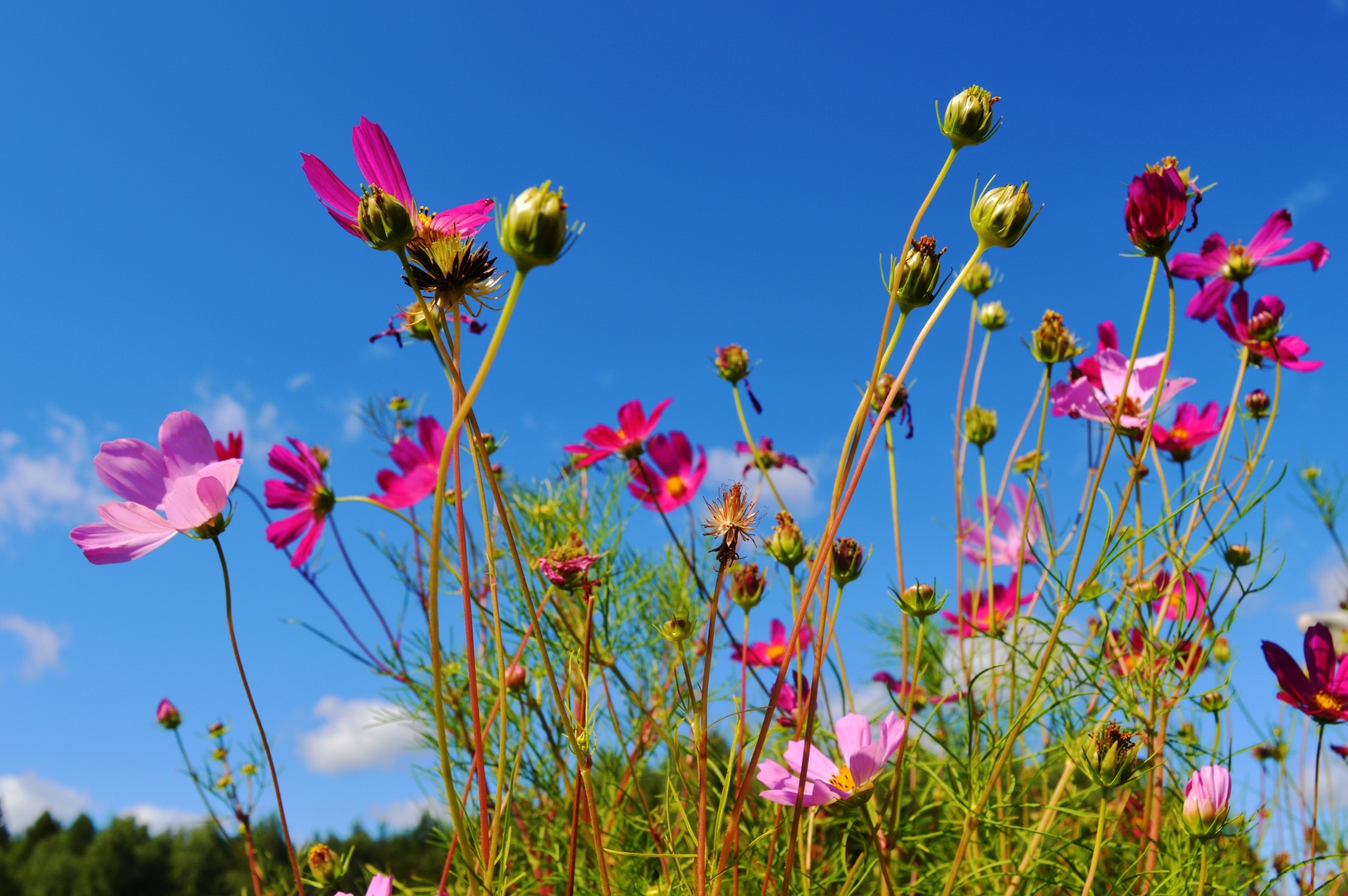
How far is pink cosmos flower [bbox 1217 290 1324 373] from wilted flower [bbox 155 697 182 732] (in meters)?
1.53

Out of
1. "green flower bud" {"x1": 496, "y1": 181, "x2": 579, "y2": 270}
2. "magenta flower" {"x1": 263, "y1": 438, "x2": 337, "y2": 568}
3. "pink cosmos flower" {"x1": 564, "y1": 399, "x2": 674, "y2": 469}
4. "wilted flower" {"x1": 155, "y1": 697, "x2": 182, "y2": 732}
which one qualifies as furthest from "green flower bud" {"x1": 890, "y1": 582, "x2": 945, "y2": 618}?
"wilted flower" {"x1": 155, "y1": 697, "x2": 182, "y2": 732}

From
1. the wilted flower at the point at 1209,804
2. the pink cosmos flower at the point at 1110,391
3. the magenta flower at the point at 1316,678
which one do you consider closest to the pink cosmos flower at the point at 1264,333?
the pink cosmos flower at the point at 1110,391

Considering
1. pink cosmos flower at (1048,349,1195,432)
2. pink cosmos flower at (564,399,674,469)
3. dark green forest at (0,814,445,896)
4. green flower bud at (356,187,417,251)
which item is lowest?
dark green forest at (0,814,445,896)

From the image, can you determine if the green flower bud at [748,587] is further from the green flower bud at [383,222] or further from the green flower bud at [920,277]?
the green flower bud at [383,222]

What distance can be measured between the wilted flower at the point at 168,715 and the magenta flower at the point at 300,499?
0.54m

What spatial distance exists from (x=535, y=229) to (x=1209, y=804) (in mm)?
593

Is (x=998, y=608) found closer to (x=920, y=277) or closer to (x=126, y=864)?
(x=920, y=277)

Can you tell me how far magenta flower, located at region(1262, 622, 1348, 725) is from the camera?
0.73 m

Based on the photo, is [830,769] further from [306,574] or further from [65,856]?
[65,856]

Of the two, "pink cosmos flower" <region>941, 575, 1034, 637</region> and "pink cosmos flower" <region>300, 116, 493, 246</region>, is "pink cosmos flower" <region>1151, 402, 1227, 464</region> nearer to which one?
"pink cosmos flower" <region>941, 575, 1034, 637</region>

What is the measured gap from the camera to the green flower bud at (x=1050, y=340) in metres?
0.81

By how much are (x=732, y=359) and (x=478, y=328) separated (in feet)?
1.06

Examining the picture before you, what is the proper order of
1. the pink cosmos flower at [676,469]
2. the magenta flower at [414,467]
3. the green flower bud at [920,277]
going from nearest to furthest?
the green flower bud at [920,277] → the magenta flower at [414,467] → the pink cosmos flower at [676,469]

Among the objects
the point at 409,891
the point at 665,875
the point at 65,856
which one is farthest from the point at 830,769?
the point at 65,856
